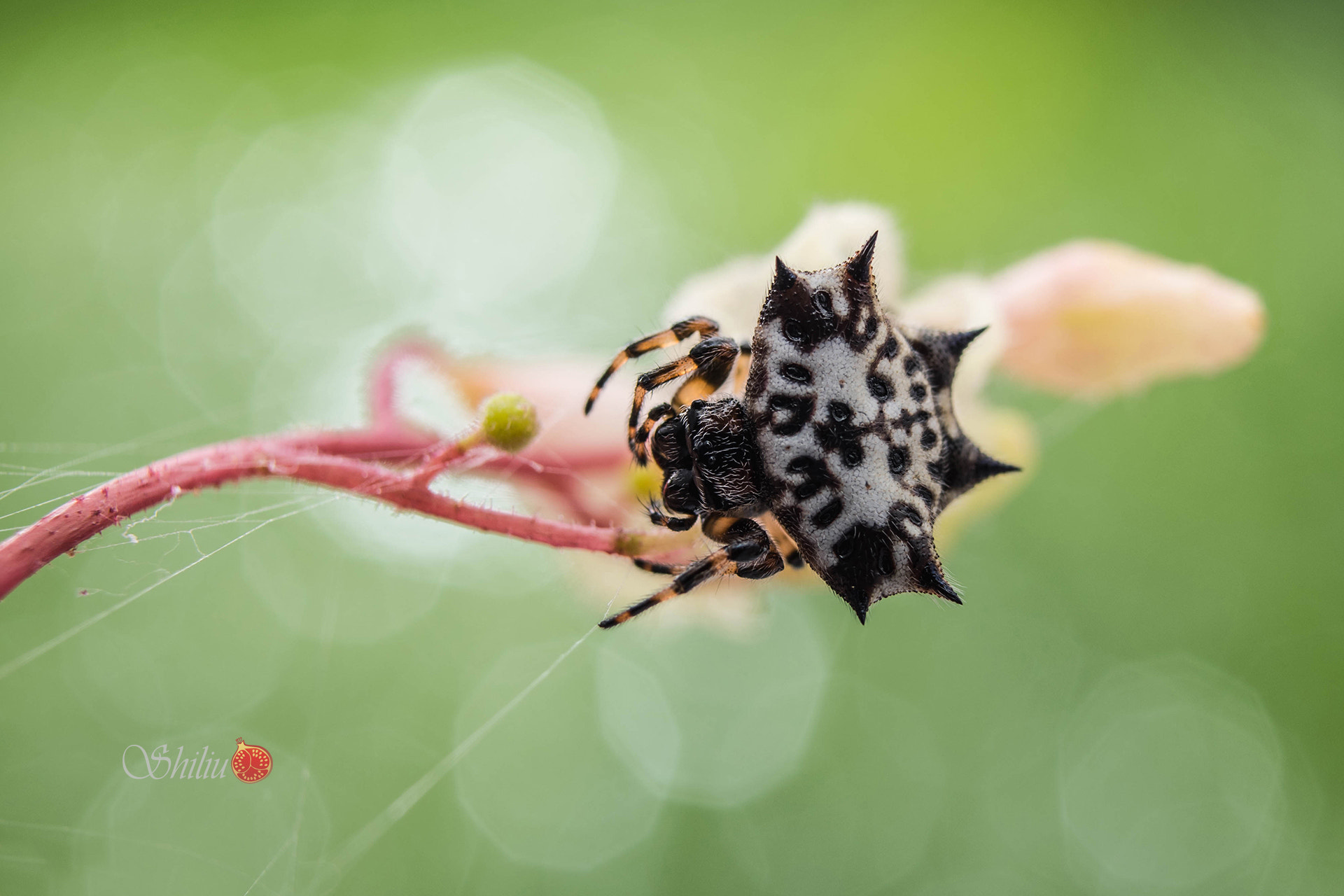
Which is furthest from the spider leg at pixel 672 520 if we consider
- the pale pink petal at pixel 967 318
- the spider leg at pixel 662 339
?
the pale pink petal at pixel 967 318

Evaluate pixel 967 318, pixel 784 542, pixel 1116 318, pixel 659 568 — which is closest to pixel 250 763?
pixel 659 568

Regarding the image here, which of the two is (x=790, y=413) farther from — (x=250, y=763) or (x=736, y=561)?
(x=250, y=763)

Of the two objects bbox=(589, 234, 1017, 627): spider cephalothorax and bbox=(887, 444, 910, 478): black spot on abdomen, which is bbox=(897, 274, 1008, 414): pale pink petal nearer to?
bbox=(589, 234, 1017, 627): spider cephalothorax

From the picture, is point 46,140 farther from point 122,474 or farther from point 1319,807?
point 1319,807

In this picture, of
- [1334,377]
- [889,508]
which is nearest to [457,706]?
[889,508]

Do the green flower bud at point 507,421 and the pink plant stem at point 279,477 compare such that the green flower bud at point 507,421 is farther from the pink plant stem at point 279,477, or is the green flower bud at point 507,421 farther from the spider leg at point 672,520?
the spider leg at point 672,520

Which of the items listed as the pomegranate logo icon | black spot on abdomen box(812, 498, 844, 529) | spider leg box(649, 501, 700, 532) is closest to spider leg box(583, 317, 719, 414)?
spider leg box(649, 501, 700, 532)
